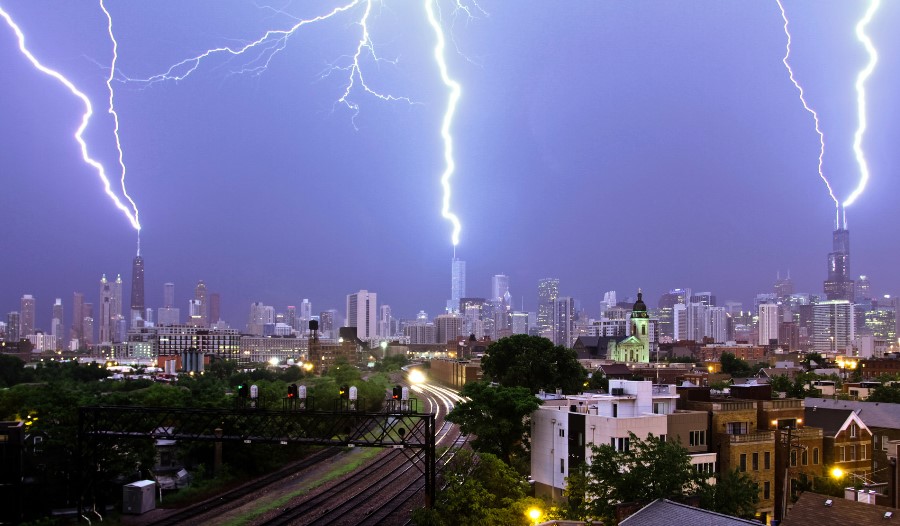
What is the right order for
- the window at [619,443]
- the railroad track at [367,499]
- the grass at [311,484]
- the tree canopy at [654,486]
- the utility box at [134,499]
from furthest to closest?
the utility box at [134,499], the grass at [311,484], the railroad track at [367,499], the window at [619,443], the tree canopy at [654,486]

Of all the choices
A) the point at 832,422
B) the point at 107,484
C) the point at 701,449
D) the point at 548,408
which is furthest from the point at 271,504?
the point at 832,422

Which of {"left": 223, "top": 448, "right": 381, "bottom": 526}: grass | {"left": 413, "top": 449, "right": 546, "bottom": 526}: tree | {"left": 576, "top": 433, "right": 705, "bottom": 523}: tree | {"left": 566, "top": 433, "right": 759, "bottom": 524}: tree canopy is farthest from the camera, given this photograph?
{"left": 223, "top": 448, "right": 381, "bottom": 526}: grass

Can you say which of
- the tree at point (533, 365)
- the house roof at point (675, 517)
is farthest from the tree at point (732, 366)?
the house roof at point (675, 517)

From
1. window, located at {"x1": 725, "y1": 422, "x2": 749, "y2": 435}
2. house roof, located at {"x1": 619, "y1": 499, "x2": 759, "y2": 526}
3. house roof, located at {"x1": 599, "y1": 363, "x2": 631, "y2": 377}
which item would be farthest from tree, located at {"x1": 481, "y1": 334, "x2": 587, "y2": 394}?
house roof, located at {"x1": 619, "y1": 499, "x2": 759, "y2": 526}

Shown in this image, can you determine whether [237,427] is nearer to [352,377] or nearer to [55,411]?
[55,411]

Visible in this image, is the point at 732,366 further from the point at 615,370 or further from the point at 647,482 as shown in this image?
the point at 647,482

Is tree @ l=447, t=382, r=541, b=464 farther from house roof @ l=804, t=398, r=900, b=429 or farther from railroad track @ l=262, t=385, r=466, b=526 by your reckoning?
house roof @ l=804, t=398, r=900, b=429

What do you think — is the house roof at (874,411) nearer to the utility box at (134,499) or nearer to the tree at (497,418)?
the tree at (497,418)
